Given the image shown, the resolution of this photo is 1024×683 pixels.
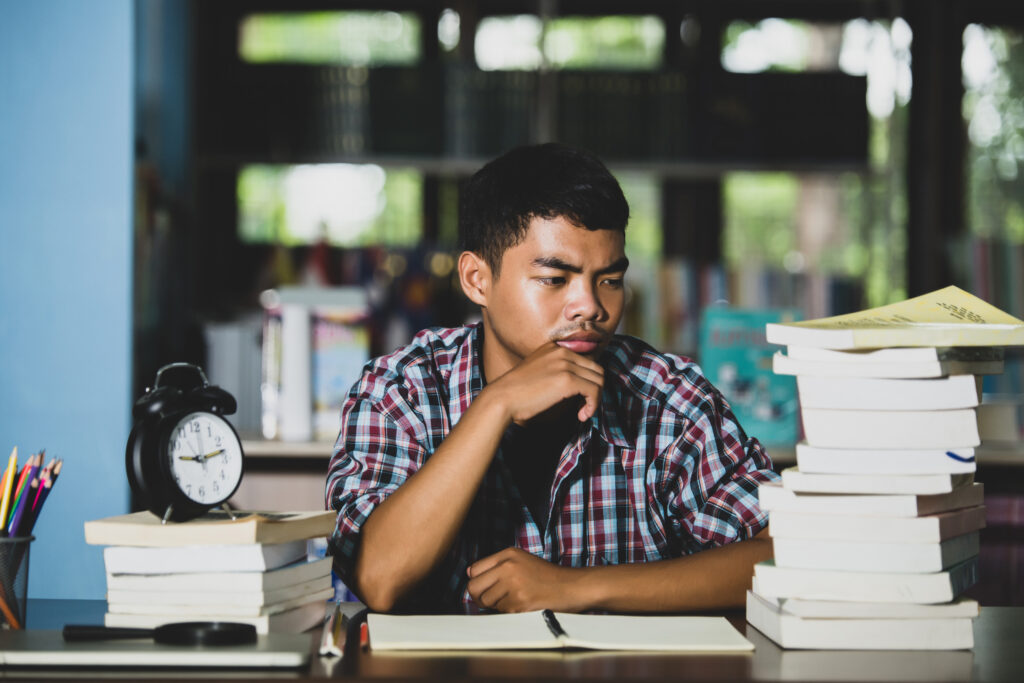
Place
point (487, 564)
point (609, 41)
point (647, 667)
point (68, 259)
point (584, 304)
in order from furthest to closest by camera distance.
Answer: point (609, 41) < point (68, 259) < point (584, 304) < point (487, 564) < point (647, 667)

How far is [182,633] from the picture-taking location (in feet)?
3.21

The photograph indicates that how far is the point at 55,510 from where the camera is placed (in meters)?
1.95

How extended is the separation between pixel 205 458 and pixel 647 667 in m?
0.50

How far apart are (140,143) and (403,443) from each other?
1.09m

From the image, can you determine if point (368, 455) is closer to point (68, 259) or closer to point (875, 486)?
point (875, 486)

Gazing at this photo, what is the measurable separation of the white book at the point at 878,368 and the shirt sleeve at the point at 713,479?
456 millimetres

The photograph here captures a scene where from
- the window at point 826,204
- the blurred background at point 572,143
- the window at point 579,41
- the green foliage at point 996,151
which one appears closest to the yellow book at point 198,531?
the blurred background at point 572,143

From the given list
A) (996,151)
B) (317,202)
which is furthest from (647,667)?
(996,151)

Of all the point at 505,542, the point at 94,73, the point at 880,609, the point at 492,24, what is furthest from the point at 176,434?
the point at 492,24

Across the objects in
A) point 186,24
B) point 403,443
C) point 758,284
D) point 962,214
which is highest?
point 186,24

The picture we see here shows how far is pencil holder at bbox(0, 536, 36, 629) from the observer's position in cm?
112

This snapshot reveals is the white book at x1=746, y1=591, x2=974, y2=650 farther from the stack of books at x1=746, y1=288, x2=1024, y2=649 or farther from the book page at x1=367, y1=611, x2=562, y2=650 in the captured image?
the book page at x1=367, y1=611, x2=562, y2=650

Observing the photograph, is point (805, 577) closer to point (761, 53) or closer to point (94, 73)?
point (94, 73)

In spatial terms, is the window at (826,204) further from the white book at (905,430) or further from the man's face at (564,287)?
the white book at (905,430)
